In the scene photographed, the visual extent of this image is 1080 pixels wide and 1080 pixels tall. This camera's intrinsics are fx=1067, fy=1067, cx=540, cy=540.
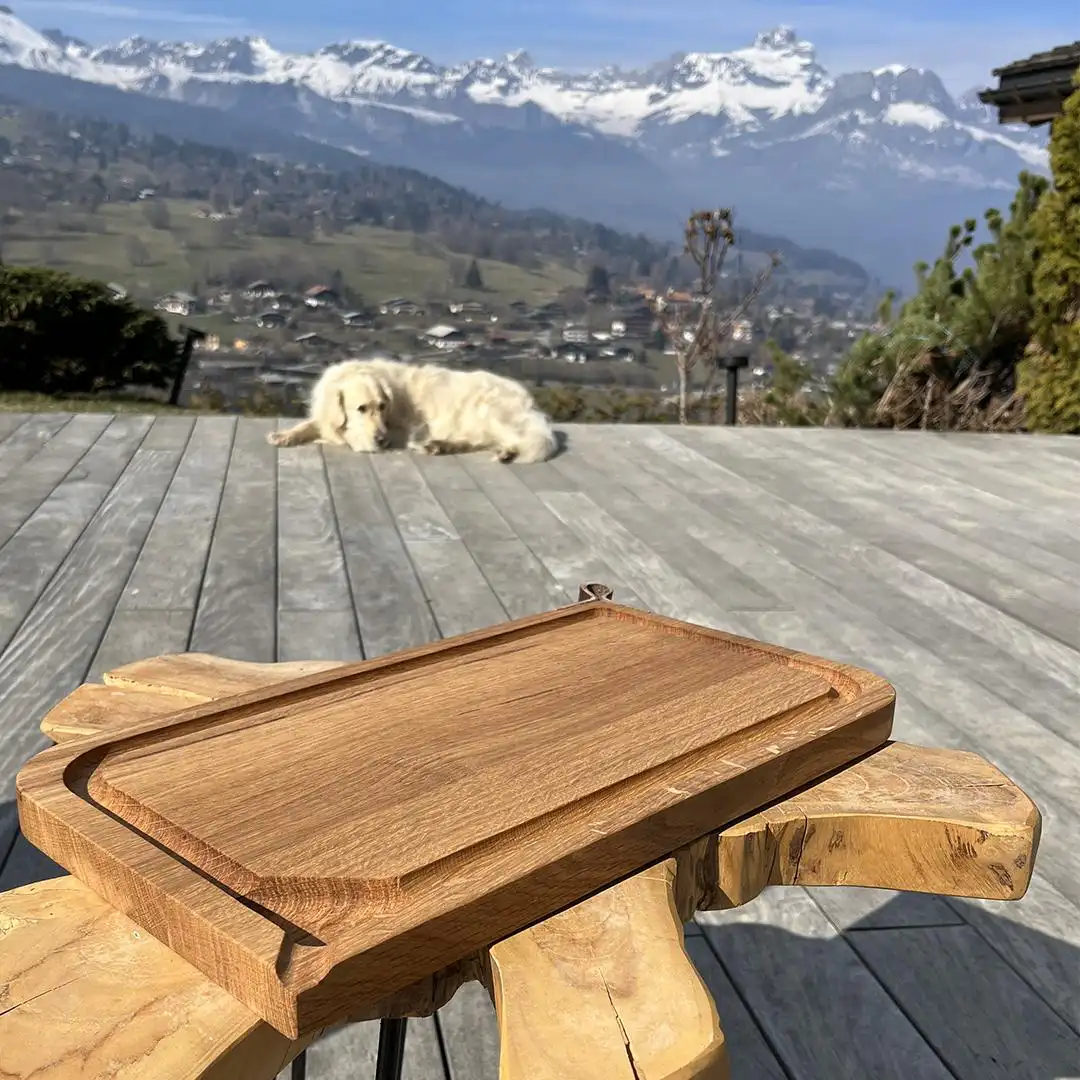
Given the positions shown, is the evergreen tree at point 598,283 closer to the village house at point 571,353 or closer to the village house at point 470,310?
the village house at point 470,310

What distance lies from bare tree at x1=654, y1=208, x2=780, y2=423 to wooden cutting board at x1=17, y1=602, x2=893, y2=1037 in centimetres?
755

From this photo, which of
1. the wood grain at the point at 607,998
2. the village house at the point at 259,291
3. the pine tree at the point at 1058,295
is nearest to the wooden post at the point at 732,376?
the pine tree at the point at 1058,295

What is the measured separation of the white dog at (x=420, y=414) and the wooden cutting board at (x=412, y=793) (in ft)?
12.3

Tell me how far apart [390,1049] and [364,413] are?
3967mm

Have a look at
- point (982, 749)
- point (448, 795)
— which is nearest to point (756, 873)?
point (448, 795)

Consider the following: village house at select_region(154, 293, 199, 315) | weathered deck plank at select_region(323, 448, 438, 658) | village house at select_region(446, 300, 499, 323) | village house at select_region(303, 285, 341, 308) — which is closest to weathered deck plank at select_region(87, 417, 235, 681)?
weathered deck plank at select_region(323, 448, 438, 658)

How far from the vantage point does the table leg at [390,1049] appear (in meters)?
1.01

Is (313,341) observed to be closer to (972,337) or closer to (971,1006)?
(972,337)

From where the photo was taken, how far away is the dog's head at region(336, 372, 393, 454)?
4789mm

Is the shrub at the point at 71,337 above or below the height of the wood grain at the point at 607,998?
below

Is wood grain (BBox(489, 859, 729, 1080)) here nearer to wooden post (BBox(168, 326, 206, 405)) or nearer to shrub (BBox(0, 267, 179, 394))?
shrub (BBox(0, 267, 179, 394))

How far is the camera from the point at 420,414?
16.4 ft

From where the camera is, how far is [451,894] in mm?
683

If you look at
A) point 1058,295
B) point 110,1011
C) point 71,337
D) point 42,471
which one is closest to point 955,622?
point 110,1011
